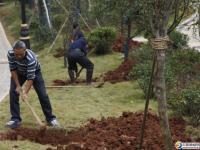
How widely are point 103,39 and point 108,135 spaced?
1082 centimetres

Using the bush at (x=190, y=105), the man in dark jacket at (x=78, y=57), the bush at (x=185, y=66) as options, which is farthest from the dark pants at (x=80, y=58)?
the bush at (x=190, y=105)

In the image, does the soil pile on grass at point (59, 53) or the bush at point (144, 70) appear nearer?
the bush at point (144, 70)

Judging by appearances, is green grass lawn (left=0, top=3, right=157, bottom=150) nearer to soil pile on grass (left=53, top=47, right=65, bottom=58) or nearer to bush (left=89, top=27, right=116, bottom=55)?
bush (left=89, top=27, right=116, bottom=55)

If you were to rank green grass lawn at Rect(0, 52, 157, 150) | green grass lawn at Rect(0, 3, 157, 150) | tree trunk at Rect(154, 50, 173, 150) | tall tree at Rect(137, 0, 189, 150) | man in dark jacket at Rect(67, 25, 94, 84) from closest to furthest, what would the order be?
tall tree at Rect(137, 0, 189, 150), tree trunk at Rect(154, 50, 173, 150), green grass lawn at Rect(0, 3, 157, 150), green grass lawn at Rect(0, 52, 157, 150), man in dark jacket at Rect(67, 25, 94, 84)

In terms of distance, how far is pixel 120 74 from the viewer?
15.0m

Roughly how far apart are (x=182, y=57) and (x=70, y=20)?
6368 mm

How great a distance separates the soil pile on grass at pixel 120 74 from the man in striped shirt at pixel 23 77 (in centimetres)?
476

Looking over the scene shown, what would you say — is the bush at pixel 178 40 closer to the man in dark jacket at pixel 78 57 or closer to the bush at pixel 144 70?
the bush at pixel 144 70

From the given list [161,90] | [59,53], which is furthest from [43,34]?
[161,90]

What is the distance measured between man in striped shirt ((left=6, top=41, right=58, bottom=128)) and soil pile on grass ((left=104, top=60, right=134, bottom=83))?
15.6 feet


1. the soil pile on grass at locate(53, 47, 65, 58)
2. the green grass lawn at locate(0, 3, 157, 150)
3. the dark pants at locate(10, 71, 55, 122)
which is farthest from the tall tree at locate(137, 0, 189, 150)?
the soil pile on grass at locate(53, 47, 65, 58)

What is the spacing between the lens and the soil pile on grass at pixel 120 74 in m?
14.6

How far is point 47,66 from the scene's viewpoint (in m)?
18.2

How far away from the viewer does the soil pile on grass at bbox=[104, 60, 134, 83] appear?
47.8 ft
